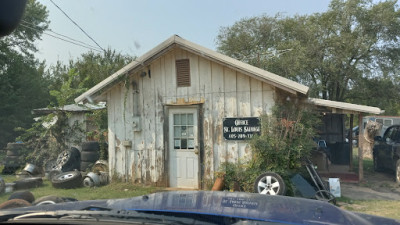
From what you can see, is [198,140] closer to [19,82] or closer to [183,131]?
[183,131]

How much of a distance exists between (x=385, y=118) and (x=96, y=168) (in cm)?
1996

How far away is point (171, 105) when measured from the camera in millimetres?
10000

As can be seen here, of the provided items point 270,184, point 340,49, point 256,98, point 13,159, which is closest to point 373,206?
point 270,184

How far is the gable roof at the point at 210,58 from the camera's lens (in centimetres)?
848

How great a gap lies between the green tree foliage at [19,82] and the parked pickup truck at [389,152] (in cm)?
1945

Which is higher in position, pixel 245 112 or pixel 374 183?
Result: pixel 245 112

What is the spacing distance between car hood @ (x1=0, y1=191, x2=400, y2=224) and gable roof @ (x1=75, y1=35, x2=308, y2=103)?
5.73 m

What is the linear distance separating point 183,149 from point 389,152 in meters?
7.22

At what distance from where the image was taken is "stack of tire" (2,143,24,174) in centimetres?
1355

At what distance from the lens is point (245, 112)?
30.2ft

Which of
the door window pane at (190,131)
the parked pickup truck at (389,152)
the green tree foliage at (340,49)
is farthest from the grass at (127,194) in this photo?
the green tree foliage at (340,49)

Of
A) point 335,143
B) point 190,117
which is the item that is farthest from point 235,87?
point 335,143

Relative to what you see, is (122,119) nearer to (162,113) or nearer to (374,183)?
(162,113)

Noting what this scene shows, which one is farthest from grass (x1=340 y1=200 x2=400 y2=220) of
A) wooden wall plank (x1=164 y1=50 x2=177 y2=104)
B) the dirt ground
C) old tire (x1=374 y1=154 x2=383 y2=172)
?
old tire (x1=374 y1=154 x2=383 y2=172)
